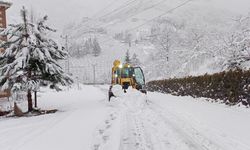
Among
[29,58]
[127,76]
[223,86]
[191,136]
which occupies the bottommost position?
[191,136]

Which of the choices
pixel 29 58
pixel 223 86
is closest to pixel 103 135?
pixel 29 58

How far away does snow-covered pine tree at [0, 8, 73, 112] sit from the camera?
1594 cm

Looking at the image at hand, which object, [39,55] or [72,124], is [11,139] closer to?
[72,124]

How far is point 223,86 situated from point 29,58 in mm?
10428

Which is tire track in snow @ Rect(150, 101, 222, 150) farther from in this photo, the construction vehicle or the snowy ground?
the construction vehicle

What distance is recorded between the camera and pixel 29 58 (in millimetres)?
16016

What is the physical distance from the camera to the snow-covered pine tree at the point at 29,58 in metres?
15.9

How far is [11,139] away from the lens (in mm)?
8586

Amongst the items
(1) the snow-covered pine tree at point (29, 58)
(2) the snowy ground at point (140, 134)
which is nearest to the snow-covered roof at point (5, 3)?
(1) the snow-covered pine tree at point (29, 58)

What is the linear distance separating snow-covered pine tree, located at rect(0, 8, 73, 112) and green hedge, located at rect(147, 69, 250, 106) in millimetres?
8374

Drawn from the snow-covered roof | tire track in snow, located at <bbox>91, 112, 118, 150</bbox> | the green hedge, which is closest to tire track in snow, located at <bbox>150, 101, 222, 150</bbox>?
tire track in snow, located at <bbox>91, 112, 118, 150</bbox>

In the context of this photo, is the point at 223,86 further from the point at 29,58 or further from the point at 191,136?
the point at 29,58

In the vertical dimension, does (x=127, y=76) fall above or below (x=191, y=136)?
above

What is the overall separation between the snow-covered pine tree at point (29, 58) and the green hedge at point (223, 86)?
27.5 ft
